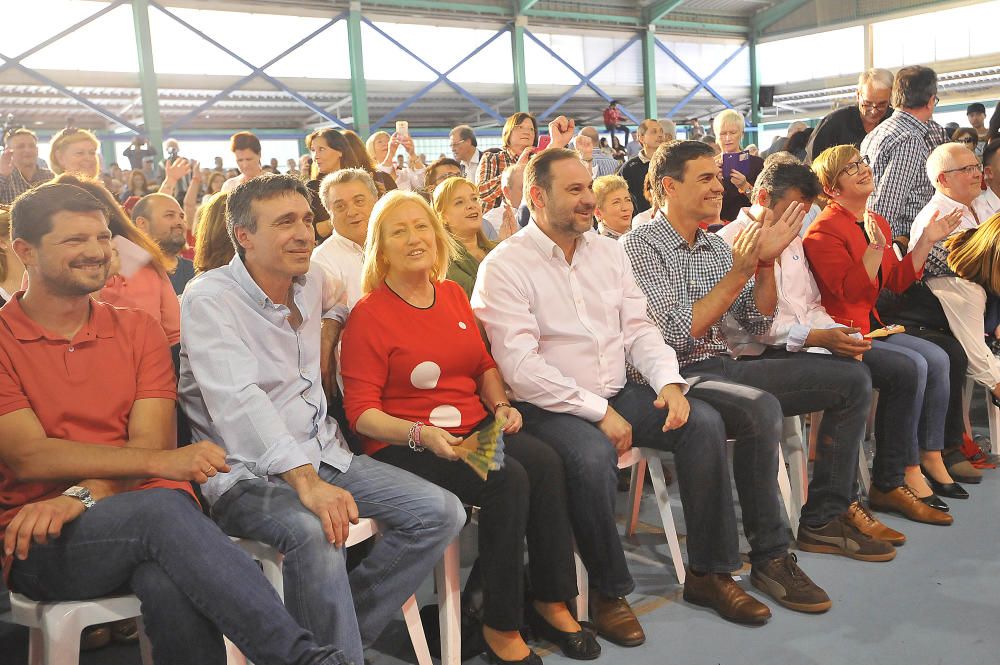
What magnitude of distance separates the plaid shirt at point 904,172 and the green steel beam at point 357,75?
8.19 meters

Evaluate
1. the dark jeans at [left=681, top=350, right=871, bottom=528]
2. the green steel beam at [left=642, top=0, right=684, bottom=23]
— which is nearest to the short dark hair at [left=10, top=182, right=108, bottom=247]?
the dark jeans at [left=681, top=350, right=871, bottom=528]

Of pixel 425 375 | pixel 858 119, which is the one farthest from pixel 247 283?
pixel 858 119

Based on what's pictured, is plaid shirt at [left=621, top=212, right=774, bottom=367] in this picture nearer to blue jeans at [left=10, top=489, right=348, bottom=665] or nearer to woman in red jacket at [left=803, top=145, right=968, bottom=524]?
woman in red jacket at [left=803, top=145, right=968, bottom=524]

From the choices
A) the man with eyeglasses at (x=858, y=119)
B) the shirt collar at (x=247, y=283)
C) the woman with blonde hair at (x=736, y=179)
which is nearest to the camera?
the shirt collar at (x=247, y=283)

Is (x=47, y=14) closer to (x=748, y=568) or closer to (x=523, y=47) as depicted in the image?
(x=523, y=47)

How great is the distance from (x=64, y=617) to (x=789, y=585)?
184 cm

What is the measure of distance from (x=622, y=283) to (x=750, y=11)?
15.1 metres

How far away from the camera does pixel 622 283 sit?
2.67 meters

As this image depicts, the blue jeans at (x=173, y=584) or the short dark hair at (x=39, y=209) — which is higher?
the short dark hair at (x=39, y=209)

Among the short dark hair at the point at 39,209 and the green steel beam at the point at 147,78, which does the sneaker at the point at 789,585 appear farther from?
the green steel beam at the point at 147,78

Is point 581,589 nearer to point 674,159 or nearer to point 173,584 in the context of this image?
point 173,584

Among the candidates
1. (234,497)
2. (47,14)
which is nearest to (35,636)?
(234,497)

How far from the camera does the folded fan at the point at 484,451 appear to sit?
200 cm

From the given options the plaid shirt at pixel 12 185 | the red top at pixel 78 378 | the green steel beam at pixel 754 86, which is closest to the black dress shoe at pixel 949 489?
the red top at pixel 78 378
